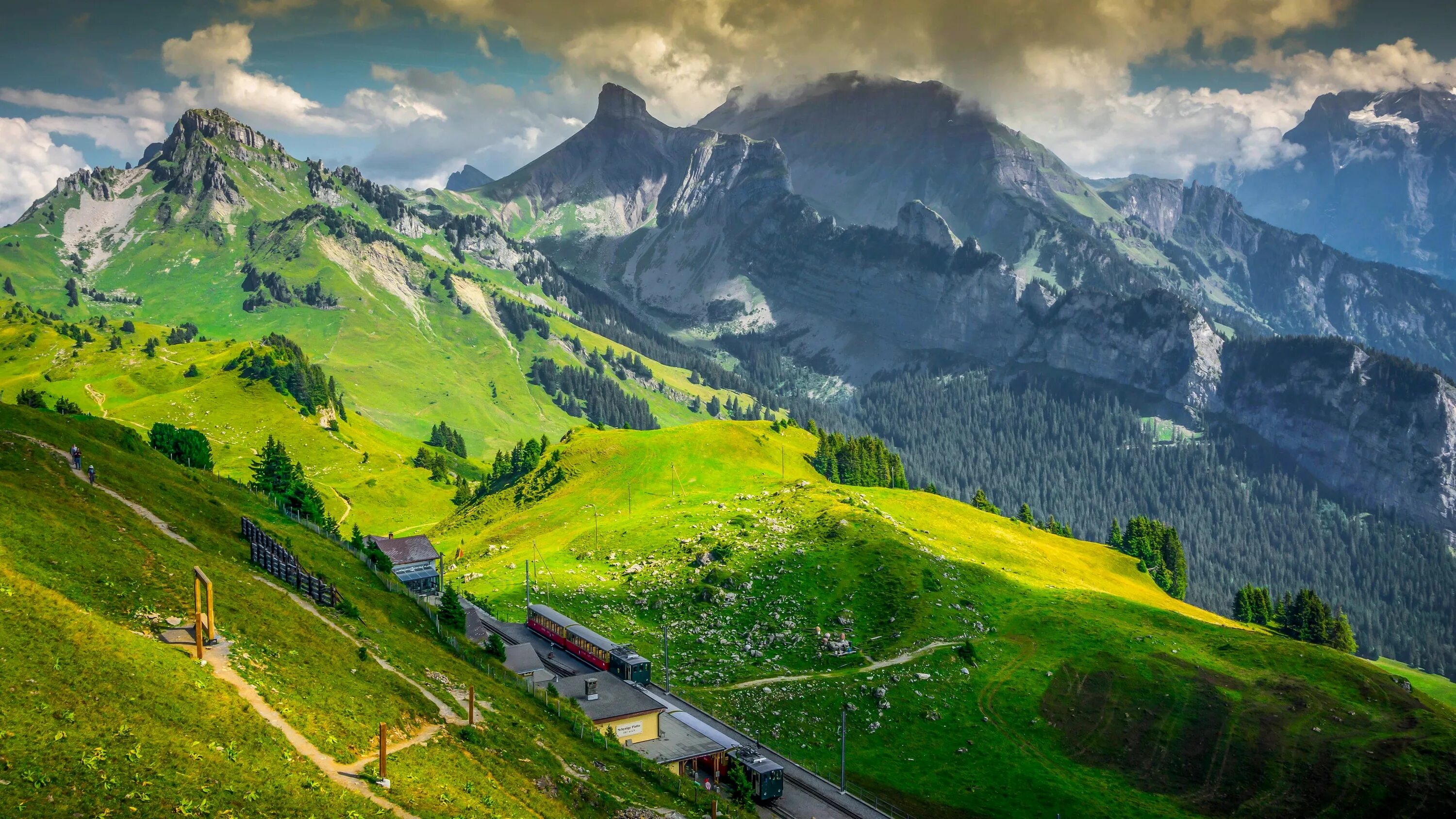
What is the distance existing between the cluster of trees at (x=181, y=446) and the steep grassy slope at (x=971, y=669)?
34187 mm

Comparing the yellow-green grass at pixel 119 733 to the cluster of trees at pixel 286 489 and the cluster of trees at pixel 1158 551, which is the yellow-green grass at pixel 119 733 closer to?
the cluster of trees at pixel 286 489

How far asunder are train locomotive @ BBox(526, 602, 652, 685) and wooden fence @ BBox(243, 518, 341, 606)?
27048mm

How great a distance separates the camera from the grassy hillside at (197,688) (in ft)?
108

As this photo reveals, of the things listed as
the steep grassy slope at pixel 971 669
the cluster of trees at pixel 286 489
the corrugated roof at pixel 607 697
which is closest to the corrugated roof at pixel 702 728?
the corrugated roof at pixel 607 697

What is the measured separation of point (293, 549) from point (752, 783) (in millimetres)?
38674

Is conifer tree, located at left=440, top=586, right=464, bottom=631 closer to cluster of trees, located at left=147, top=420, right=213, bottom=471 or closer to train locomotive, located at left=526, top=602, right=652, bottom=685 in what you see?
train locomotive, located at left=526, top=602, right=652, bottom=685

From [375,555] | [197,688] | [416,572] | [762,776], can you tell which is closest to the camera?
[197,688]

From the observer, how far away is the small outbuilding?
354 ft

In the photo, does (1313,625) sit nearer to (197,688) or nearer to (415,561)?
(415,561)

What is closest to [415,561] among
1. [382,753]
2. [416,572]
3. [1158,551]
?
[416,572]

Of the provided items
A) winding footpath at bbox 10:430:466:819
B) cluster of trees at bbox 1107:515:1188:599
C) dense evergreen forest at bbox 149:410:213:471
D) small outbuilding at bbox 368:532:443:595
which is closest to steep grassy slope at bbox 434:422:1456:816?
small outbuilding at bbox 368:532:443:595

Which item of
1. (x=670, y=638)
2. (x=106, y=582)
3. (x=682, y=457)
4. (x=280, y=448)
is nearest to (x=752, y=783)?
(x=670, y=638)

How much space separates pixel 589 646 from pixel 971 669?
132 ft

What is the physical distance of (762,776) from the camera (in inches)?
2709
